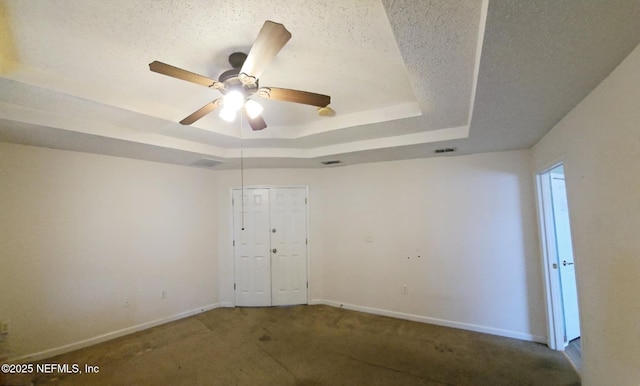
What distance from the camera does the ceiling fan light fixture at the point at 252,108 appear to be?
208 cm

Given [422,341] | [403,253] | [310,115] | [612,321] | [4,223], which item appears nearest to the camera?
[612,321]

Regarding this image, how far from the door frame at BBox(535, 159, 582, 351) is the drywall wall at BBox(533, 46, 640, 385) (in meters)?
0.87

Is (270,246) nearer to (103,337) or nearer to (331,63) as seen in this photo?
(103,337)

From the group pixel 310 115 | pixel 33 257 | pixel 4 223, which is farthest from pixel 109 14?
pixel 33 257

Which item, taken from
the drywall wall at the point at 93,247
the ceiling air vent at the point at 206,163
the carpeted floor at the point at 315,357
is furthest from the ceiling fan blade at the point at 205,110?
the carpeted floor at the point at 315,357

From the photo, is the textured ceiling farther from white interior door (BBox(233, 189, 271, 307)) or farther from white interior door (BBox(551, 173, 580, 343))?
Answer: white interior door (BBox(233, 189, 271, 307))

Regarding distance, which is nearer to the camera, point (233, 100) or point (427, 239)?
point (233, 100)

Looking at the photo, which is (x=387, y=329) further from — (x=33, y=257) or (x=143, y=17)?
(x=33, y=257)

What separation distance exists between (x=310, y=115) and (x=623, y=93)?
2365 millimetres

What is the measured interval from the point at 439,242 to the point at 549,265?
1179 mm

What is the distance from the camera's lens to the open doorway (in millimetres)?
3031

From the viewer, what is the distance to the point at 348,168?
4535mm

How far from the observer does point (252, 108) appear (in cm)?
211

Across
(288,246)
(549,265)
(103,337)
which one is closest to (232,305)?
(288,246)
